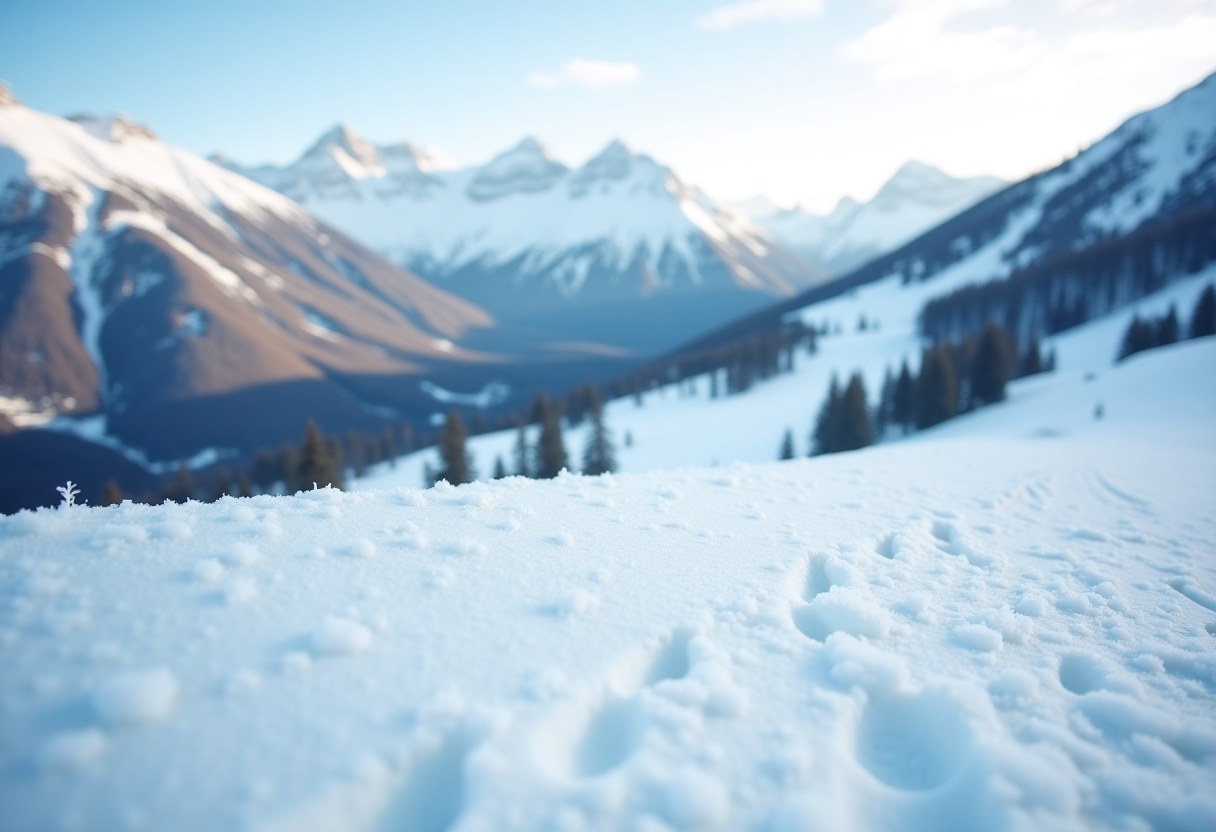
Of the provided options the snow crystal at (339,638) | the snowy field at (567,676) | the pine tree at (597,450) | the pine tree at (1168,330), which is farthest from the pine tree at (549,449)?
the pine tree at (1168,330)

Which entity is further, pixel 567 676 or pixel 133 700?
pixel 567 676

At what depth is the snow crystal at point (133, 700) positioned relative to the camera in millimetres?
2473

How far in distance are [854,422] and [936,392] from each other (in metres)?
8.88

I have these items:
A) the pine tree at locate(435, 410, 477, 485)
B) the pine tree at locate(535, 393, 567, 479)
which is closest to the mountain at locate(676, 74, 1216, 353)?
the pine tree at locate(535, 393, 567, 479)

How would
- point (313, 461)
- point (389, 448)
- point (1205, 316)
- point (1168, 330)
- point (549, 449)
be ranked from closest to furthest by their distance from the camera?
→ point (313, 461) < point (549, 449) < point (1205, 316) < point (1168, 330) < point (389, 448)

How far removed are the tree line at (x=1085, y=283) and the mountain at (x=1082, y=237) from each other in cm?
17

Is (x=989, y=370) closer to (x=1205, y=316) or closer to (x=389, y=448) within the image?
(x=1205, y=316)

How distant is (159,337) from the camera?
127000mm

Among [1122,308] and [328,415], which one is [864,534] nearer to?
[1122,308]

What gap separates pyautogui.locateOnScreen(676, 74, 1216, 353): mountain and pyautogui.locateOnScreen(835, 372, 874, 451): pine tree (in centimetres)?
5262

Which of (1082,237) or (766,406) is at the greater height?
(1082,237)

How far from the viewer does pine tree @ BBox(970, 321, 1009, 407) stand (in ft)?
124

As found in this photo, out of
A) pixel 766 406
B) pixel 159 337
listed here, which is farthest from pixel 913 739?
pixel 159 337

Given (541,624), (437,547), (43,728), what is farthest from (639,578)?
(43,728)
